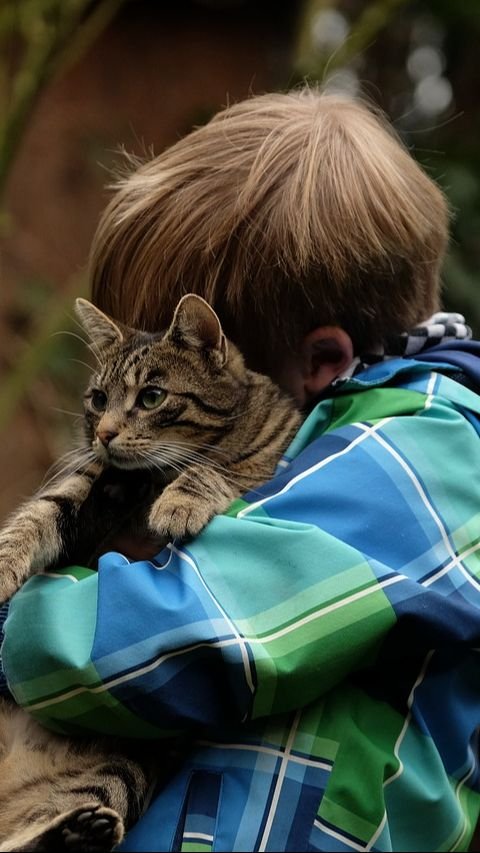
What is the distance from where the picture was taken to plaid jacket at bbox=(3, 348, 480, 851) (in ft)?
4.86

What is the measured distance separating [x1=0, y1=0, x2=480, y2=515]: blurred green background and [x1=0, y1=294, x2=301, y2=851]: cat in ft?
8.94

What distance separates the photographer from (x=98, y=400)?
2.13 m

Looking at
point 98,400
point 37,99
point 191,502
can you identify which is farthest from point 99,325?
point 37,99

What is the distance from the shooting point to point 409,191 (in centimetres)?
210

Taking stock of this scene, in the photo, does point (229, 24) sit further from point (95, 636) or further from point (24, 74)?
point (95, 636)

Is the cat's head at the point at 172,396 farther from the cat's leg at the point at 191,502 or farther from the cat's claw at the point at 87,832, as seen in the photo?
the cat's claw at the point at 87,832

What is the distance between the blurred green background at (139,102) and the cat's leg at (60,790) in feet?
10.2

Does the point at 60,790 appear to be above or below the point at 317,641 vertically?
below

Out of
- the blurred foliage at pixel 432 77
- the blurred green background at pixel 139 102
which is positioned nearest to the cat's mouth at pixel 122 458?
the blurred foliage at pixel 432 77

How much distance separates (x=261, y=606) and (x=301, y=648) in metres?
0.09

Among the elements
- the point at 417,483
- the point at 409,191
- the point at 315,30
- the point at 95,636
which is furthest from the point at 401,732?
the point at 315,30

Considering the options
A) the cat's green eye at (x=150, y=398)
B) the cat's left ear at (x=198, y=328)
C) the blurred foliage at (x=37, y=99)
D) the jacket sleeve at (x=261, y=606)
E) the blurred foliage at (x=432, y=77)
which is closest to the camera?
the jacket sleeve at (x=261, y=606)

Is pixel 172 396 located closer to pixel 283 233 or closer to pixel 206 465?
pixel 206 465

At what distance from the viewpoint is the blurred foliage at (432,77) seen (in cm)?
444
